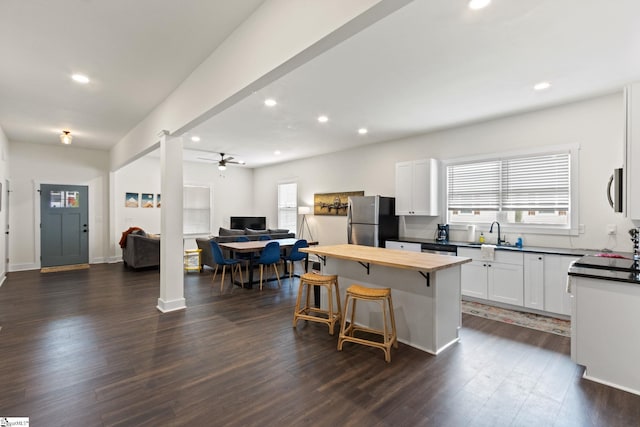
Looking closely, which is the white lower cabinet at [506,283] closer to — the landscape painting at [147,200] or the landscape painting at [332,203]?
the landscape painting at [332,203]

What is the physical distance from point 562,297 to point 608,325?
5.29 ft

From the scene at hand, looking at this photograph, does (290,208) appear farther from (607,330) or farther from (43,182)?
(607,330)

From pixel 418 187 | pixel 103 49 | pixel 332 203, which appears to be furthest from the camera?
pixel 332 203

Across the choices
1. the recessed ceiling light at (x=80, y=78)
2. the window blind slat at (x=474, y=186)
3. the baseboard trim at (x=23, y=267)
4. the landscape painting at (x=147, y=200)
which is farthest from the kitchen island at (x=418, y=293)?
the baseboard trim at (x=23, y=267)

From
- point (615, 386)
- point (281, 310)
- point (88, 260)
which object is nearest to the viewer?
point (615, 386)

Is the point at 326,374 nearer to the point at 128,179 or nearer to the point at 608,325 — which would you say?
the point at 608,325

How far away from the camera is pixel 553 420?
2006 millimetres

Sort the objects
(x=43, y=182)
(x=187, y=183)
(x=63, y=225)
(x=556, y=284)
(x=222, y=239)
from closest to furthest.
Answer: 1. (x=556, y=284)
2. (x=222, y=239)
3. (x=43, y=182)
4. (x=63, y=225)
5. (x=187, y=183)

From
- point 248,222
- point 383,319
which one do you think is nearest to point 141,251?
point 248,222

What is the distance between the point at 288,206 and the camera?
9336 millimetres

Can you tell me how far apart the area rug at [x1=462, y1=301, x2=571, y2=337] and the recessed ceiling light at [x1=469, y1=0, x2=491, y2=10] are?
3458 millimetres

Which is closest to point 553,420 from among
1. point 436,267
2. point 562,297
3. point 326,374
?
point 436,267

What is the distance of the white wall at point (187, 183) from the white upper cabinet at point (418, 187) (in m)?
6.13

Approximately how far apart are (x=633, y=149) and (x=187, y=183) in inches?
370
